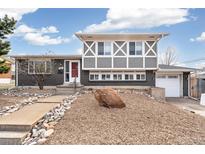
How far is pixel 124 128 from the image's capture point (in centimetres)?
604

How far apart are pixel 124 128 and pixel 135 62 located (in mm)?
11434

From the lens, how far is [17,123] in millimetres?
6422

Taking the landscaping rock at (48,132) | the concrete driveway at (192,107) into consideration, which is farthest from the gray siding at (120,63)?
the landscaping rock at (48,132)

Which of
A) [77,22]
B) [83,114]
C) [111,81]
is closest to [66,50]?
[77,22]

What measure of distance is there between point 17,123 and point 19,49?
41.9ft

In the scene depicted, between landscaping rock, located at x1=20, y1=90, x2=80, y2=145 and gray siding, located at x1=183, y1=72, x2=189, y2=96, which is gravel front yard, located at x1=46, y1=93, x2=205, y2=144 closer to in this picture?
landscaping rock, located at x1=20, y1=90, x2=80, y2=145

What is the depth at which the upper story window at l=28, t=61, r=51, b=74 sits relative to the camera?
17.7 metres

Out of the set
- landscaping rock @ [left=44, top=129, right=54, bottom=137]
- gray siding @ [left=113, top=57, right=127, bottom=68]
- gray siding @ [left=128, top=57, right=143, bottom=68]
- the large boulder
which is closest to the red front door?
gray siding @ [left=113, top=57, right=127, bottom=68]

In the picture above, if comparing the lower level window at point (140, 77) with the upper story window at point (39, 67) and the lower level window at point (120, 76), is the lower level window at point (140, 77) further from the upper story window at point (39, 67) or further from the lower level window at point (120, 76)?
the upper story window at point (39, 67)

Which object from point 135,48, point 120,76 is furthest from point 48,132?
point 135,48

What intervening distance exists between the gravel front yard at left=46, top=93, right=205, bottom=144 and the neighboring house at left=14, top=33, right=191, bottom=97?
929 centimetres

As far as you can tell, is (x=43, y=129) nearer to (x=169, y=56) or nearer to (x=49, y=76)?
(x=49, y=76)

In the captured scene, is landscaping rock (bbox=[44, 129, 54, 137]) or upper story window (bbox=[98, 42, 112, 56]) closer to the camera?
landscaping rock (bbox=[44, 129, 54, 137])

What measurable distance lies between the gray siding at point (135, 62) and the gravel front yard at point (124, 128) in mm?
9299
